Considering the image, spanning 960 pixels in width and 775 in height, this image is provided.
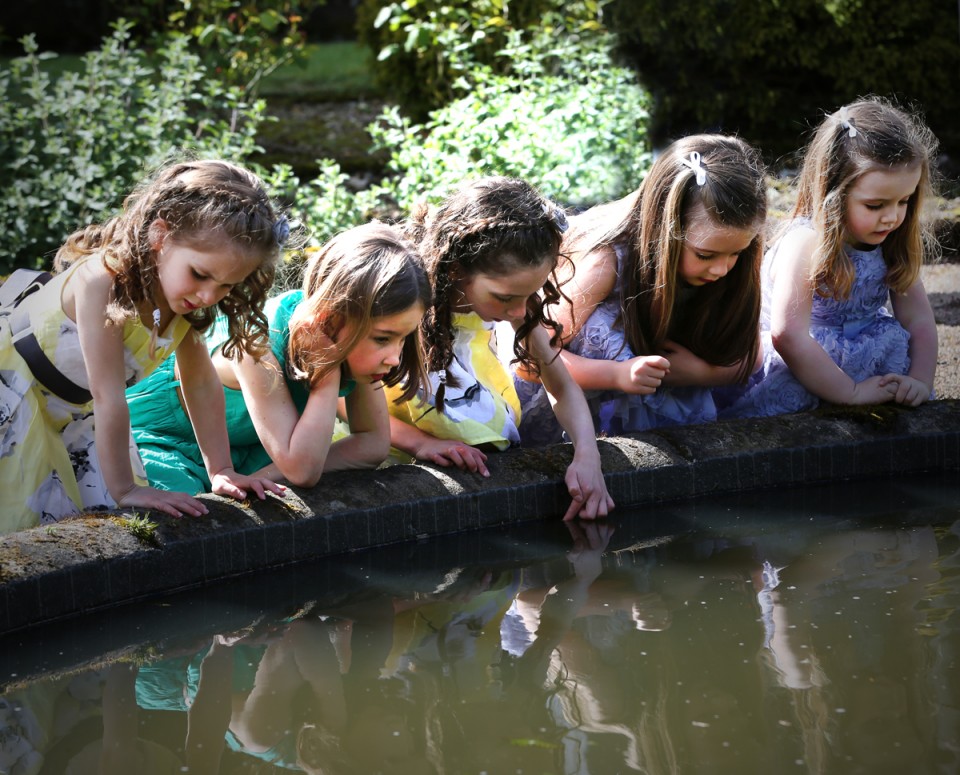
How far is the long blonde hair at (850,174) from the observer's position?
383cm

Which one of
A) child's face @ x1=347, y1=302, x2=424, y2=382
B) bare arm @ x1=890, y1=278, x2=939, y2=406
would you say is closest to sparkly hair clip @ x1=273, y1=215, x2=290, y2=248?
child's face @ x1=347, y1=302, x2=424, y2=382

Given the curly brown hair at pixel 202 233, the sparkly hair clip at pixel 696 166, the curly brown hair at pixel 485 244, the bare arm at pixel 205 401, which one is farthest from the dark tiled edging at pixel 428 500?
the sparkly hair clip at pixel 696 166

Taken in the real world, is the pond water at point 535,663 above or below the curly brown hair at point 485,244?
below

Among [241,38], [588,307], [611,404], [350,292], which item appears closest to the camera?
[350,292]

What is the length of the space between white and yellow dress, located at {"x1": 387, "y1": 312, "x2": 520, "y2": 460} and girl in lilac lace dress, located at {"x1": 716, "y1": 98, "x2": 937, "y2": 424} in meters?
0.92

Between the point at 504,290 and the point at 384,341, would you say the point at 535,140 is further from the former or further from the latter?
the point at 384,341

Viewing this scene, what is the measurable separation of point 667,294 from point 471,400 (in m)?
0.69

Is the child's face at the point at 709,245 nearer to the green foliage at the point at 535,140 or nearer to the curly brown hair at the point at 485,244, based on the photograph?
the curly brown hair at the point at 485,244

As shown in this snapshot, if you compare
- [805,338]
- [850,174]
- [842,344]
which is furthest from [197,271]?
[842,344]

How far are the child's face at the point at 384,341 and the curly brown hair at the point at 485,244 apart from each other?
1.02 ft

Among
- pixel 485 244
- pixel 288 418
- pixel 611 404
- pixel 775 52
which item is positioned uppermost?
pixel 775 52

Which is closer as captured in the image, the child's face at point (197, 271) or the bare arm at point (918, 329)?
the child's face at point (197, 271)

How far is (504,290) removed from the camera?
324 cm

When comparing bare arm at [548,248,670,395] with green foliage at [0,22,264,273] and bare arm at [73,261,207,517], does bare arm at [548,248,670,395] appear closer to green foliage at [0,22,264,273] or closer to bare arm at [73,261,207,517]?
bare arm at [73,261,207,517]
